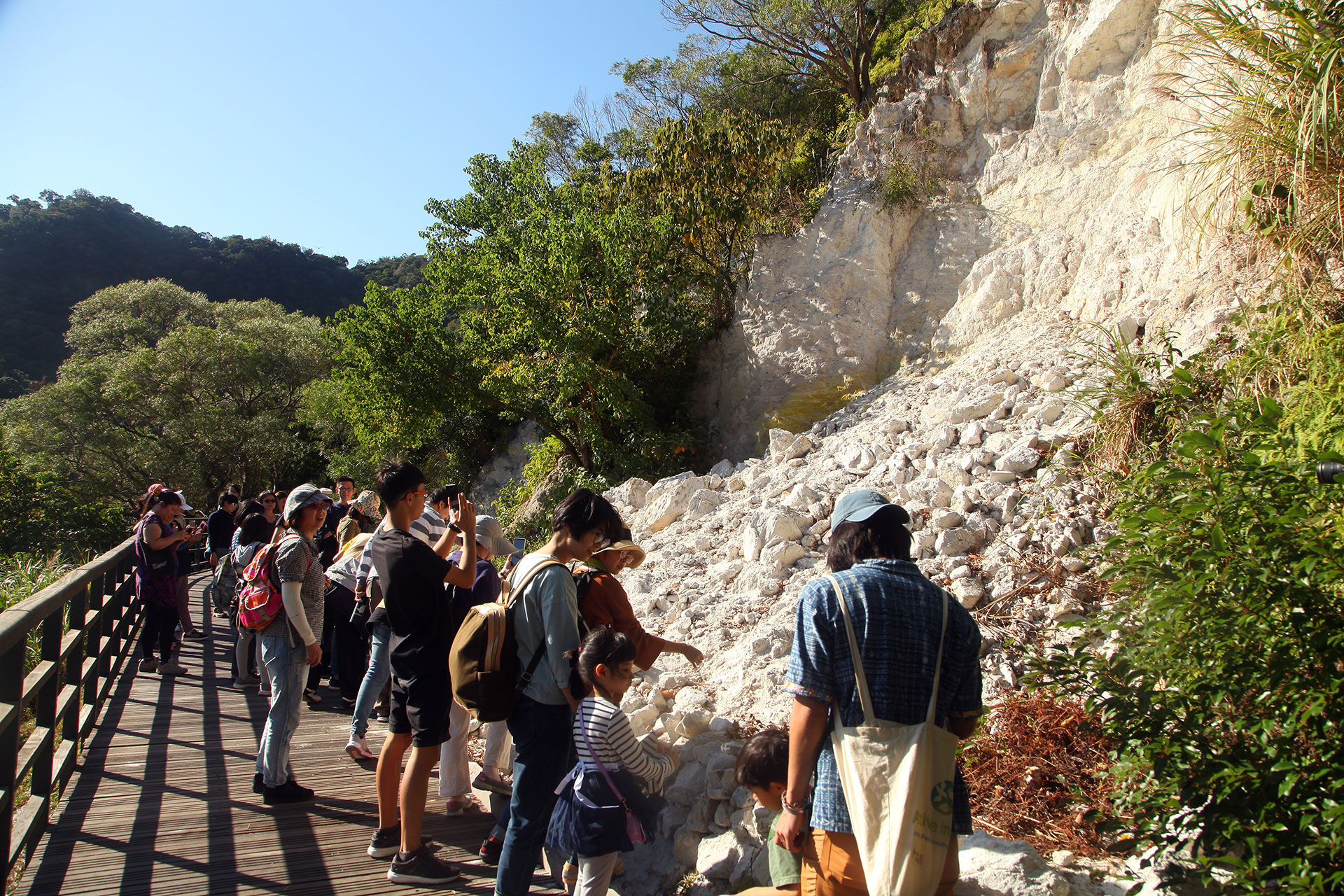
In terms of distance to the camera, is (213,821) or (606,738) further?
(213,821)

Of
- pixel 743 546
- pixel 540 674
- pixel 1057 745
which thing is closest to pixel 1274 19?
pixel 743 546

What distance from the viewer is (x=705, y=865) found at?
3318 mm

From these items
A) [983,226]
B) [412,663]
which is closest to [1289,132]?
[983,226]

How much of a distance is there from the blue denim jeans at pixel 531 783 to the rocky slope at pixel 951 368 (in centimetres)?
81

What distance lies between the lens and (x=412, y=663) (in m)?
3.52

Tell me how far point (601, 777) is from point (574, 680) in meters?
0.38

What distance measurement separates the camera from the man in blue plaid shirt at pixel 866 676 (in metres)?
2.17

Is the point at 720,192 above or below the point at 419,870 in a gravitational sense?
above

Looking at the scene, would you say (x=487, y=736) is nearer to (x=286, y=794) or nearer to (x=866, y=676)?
(x=286, y=794)

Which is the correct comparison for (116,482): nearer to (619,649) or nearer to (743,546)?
(743,546)

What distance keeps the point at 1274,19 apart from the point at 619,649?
7764 millimetres

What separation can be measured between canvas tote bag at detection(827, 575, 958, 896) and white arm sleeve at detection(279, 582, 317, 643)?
323 centimetres

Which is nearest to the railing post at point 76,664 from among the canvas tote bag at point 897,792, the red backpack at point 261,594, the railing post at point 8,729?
the red backpack at point 261,594

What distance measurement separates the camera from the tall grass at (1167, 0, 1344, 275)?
4.68 metres
